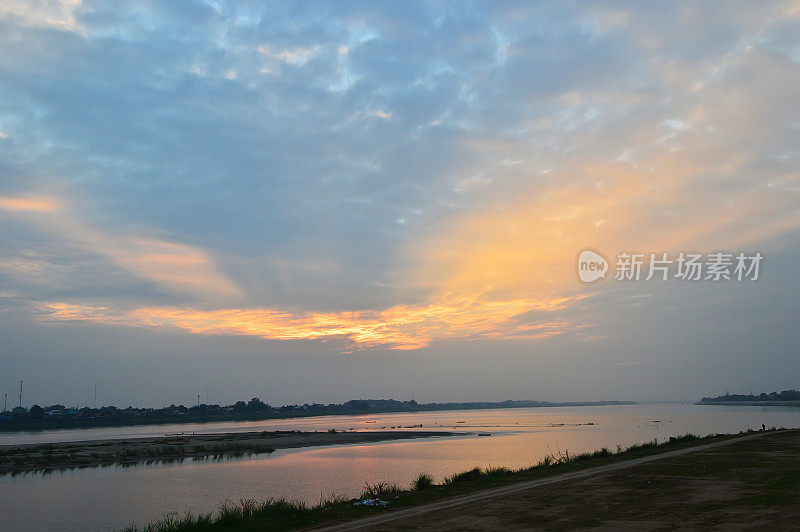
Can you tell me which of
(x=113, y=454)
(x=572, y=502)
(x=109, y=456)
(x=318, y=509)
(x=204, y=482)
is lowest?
(x=113, y=454)

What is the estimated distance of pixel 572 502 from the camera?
18.5 m

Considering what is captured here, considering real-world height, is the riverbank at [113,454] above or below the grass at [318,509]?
below

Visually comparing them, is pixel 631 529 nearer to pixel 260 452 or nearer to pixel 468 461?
pixel 468 461

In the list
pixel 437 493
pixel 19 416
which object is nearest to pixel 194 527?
pixel 437 493

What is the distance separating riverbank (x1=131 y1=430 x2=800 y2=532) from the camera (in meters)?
15.7

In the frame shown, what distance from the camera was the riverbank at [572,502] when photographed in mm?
15742

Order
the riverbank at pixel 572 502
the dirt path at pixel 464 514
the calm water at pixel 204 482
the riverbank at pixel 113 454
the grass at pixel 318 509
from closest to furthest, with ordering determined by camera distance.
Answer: the riverbank at pixel 572 502
the dirt path at pixel 464 514
the grass at pixel 318 509
the calm water at pixel 204 482
the riverbank at pixel 113 454

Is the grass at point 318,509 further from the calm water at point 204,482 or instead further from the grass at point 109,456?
the grass at point 109,456

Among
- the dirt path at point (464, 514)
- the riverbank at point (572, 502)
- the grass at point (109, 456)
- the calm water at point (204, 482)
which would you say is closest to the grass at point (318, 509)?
the riverbank at point (572, 502)

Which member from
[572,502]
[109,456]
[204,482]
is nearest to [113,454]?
A: [109,456]

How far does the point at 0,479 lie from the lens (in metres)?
45.1

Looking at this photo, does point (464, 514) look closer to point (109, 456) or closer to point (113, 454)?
point (109, 456)

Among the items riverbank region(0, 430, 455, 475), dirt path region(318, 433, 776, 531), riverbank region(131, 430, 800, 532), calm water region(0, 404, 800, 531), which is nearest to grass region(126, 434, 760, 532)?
riverbank region(131, 430, 800, 532)

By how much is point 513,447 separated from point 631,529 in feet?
164
